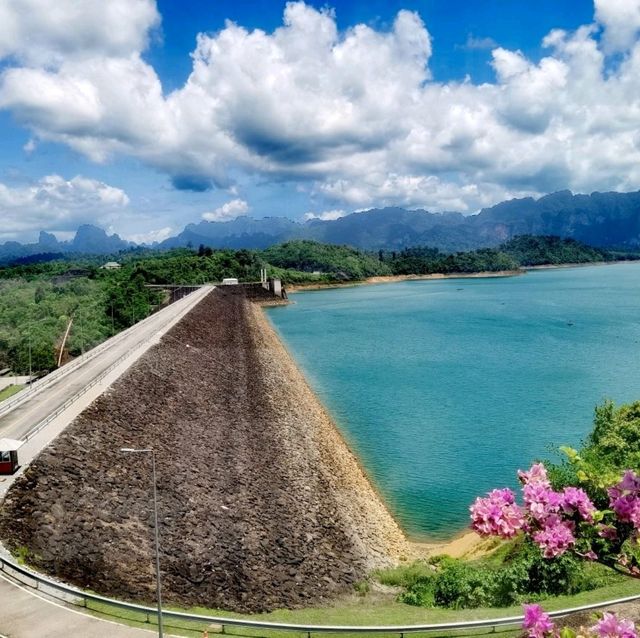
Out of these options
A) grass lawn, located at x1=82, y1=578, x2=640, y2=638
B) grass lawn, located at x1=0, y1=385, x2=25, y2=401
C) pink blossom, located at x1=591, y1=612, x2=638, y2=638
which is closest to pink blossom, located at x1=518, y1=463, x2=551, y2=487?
pink blossom, located at x1=591, y1=612, x2=638, y2=638

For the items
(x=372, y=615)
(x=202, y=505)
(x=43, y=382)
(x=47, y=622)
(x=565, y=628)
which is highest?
(x=565, y=628)

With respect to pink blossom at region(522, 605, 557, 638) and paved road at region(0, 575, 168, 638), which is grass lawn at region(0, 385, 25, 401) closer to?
paved road at region(0, 575, 168, 638)

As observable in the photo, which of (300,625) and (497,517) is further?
(300,625)

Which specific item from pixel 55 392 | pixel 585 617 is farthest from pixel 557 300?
pixel 585 617

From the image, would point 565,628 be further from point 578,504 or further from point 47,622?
point 47,622

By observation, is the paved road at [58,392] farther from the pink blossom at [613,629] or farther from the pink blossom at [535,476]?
the pink blossom at [613,629]

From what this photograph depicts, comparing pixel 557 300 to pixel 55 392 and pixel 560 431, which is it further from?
pixel 55 392

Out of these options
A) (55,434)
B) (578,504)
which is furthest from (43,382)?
(578,504)
